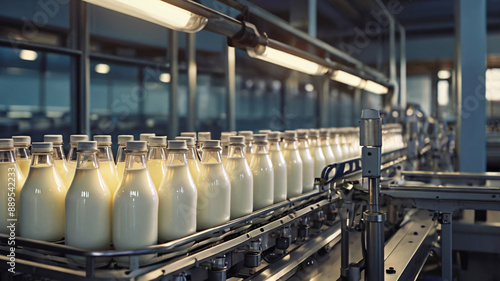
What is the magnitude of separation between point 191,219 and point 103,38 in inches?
139

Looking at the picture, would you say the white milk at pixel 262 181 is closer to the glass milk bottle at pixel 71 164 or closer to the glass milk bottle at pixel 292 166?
the glass milk bottle at pixel 292 166

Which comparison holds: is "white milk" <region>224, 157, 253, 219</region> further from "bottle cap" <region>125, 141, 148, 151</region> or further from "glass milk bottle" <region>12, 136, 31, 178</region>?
"glass milk bottle" <region>12, 136, 31, 178</region>

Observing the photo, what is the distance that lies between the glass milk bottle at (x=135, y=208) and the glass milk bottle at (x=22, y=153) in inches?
12.1

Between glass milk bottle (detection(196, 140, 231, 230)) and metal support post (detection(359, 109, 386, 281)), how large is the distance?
0.46 m

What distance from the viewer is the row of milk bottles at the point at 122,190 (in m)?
0.82

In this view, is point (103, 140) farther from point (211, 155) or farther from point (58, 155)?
point (211, 155)

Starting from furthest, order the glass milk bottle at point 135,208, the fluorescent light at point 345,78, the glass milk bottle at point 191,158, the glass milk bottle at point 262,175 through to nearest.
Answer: the fluorescent light at point 345,78 → the glass milk bottle at point 262,175 → the glass milk bottle at point 191,158 → the glass milk bottle at point 135,208

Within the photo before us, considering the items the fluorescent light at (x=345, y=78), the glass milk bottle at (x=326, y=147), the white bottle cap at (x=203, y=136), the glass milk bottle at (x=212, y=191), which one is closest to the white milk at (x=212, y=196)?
the glass milk bottle at (x=212, y=191)

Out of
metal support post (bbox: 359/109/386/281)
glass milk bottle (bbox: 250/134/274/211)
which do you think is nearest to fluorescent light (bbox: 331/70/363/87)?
metal support post (bbox: 359/109/386/281)

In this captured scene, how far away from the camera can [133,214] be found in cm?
81

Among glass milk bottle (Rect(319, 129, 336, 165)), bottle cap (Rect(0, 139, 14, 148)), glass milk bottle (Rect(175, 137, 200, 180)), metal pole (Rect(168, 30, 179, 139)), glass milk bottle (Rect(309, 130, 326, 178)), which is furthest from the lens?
metal pole (Rect(168, 30, 179, 139))

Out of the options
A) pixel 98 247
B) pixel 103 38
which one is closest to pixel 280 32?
pixel 98 247

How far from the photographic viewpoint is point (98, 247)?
32.6 inches

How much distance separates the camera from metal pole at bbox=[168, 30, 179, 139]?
3.33 metres
